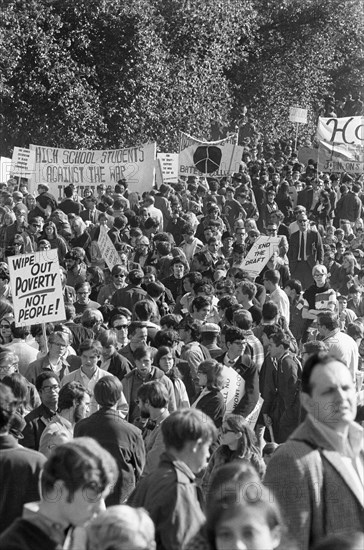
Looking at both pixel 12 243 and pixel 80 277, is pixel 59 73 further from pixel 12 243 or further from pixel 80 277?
pixel 80 277

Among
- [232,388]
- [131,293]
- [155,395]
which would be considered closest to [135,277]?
[131,293]

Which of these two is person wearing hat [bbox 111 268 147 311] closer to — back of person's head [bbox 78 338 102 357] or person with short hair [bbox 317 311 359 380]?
person with short hair [bbox 317 311 359 380]

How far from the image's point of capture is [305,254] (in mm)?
17438

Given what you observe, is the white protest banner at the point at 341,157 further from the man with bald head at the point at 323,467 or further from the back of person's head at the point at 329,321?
the man with bald head at the point at 323,467

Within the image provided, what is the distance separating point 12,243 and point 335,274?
392 cm

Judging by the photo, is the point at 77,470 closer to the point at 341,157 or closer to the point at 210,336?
the point at 210,336

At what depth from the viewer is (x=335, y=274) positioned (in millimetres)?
16719

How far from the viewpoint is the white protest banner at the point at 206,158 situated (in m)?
24.4

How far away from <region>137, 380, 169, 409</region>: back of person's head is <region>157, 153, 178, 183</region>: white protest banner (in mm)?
15220

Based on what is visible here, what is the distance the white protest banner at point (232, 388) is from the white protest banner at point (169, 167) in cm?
1354

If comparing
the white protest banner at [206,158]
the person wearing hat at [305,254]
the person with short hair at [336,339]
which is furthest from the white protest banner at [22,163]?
the person with short hair at [336,339]

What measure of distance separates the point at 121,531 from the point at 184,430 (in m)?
1.45

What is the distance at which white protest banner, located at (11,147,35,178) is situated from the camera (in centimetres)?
2214

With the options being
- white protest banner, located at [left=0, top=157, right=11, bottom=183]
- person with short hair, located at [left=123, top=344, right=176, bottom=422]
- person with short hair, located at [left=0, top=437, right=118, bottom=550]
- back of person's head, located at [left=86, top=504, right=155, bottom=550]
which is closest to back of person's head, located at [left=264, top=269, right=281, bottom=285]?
person with short hair, located at [left=123, top=344, right=176, bottom=422]
